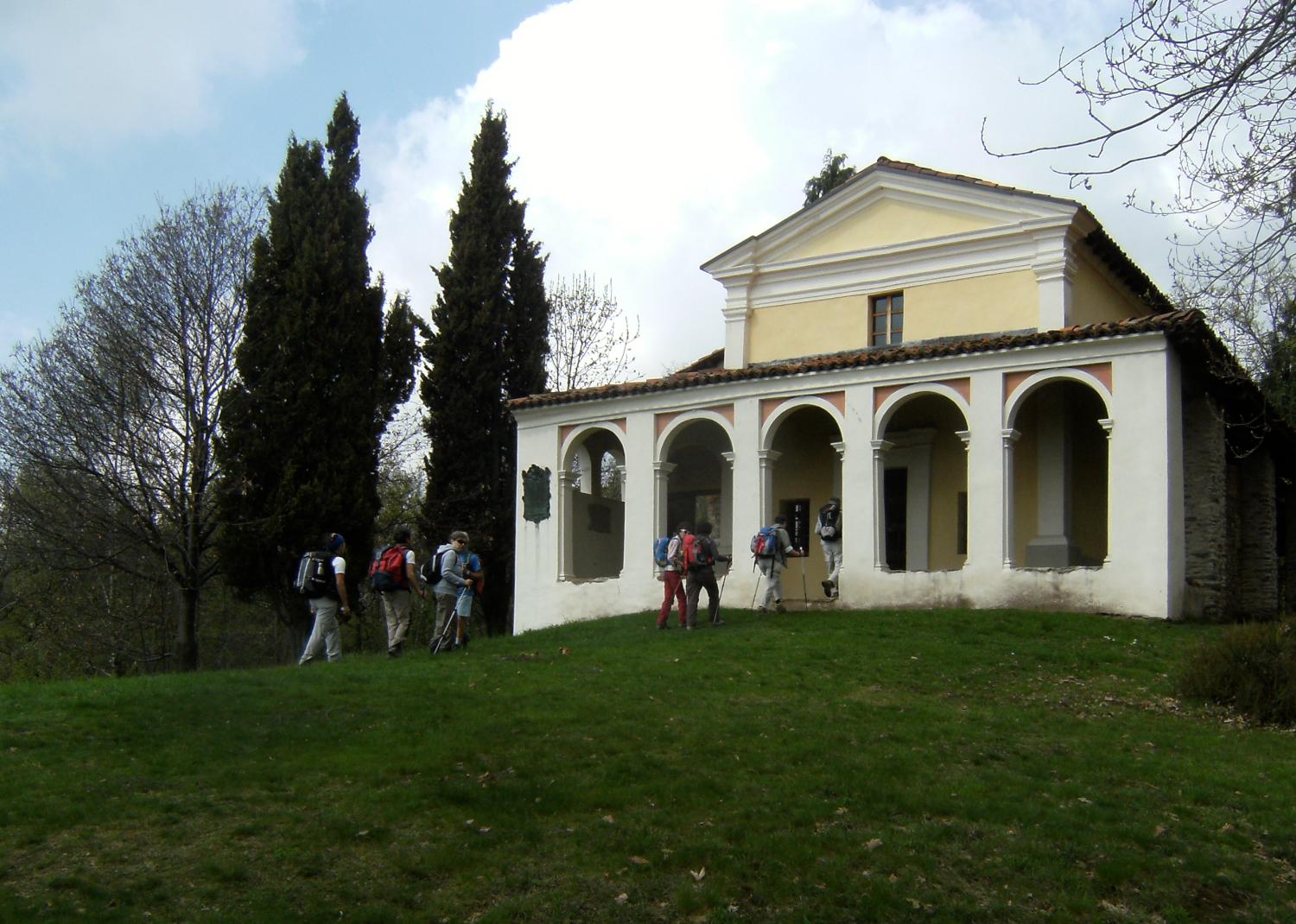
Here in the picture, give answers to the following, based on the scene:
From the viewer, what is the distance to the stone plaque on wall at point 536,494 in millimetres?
24703

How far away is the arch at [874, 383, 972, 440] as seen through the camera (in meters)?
20.7

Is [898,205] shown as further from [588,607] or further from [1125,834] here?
[1125,834]

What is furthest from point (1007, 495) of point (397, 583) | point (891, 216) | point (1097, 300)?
point (397, 583)

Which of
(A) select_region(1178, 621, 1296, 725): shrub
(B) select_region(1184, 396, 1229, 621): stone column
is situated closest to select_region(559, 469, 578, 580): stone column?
(B) select_region(1184, 396, 1229, 621): stone column

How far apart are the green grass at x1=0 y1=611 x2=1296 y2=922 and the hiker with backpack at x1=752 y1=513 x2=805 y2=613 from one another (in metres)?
5.19

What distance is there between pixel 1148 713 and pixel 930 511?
1009 centimetres

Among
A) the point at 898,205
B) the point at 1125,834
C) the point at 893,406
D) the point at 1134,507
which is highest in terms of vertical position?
the point at 898,205

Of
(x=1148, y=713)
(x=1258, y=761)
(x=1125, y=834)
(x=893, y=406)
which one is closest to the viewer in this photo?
(x=1125, y=834)

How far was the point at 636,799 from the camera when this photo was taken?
9898 mm

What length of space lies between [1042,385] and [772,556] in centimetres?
514

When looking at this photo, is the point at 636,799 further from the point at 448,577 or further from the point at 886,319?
the point at 886,319

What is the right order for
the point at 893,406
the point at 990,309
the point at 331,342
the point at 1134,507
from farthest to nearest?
the point at 331,342, the point at 990,309, the point at 893,406, the point at 1134,507

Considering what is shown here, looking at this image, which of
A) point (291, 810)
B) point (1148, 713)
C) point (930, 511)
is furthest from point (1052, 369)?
point (291, 810)

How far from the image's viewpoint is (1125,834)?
9336mm
